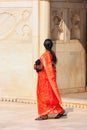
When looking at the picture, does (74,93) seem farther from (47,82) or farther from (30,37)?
(47,82)

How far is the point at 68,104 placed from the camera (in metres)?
12.8

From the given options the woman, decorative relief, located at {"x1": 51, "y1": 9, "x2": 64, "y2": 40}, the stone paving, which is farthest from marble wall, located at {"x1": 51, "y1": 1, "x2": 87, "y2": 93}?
the woman

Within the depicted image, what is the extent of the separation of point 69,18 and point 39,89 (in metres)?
3.20

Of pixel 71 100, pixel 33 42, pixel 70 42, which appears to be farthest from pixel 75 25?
pixel 71 100

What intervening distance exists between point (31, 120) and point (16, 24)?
9.86 feet

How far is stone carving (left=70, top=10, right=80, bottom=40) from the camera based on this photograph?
14.1 m

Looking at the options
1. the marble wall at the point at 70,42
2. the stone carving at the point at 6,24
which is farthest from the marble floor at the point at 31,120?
the stone carving at the point at 6,24

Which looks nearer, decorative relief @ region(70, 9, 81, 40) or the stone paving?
the stone paving

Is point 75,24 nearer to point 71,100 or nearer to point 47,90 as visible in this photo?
point 71,100

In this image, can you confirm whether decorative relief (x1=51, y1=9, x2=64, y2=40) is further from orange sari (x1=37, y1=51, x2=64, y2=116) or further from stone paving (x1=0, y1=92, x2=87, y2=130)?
orange sari (x1=37, y1=51, x2=64, y2=116)

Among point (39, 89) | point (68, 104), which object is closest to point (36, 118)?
point (39, 89)

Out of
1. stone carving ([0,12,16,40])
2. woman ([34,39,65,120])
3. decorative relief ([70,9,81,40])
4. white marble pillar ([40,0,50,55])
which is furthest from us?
decorative relief ([70,9,81,40])

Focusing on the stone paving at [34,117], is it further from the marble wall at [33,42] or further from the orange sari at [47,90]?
the marble wall at [33,42]

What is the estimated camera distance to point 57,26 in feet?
45.1
